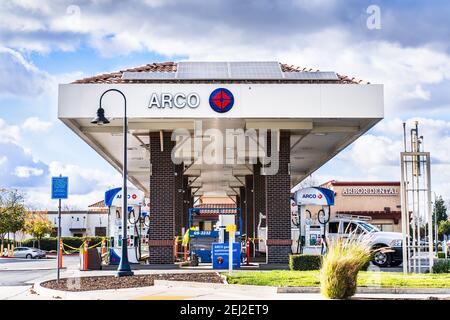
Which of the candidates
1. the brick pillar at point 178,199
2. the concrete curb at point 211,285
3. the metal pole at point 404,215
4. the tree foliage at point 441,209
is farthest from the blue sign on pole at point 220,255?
the tree foliage at point 441,209

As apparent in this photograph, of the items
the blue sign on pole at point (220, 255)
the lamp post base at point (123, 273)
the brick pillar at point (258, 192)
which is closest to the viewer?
the lamp post base at point (123, 273)

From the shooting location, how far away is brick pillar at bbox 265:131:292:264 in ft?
95.0

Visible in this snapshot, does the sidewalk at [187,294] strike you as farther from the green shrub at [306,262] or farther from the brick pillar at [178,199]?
the brick pillar at [178,199]

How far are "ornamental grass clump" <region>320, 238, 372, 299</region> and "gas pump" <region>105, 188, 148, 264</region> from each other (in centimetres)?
1650

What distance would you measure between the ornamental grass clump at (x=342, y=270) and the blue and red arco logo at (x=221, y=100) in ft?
43.7

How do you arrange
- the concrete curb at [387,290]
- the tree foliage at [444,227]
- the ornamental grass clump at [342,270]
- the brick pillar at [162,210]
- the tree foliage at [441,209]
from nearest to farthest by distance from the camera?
the ornamental grass clump at [342,270] < the concrete curb at [387,290] < the brick pillar at [162,210] < the tree foliage at [444,227] < the tree foliage at [441,209]

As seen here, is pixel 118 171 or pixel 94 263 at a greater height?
pixel 118 171

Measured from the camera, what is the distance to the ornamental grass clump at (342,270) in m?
14.7

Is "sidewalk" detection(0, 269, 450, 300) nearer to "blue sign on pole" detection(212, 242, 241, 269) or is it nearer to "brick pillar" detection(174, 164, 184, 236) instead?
"blue sign on pole" detection(212, 242, 241, 269)

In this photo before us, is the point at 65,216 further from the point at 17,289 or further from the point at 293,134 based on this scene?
the point at 17,289

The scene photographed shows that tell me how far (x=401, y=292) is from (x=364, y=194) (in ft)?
171

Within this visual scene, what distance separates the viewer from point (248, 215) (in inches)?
1829

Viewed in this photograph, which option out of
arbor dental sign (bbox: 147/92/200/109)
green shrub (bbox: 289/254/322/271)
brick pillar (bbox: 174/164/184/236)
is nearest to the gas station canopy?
arbor dental sign (bbox: 147/92/200/109)
